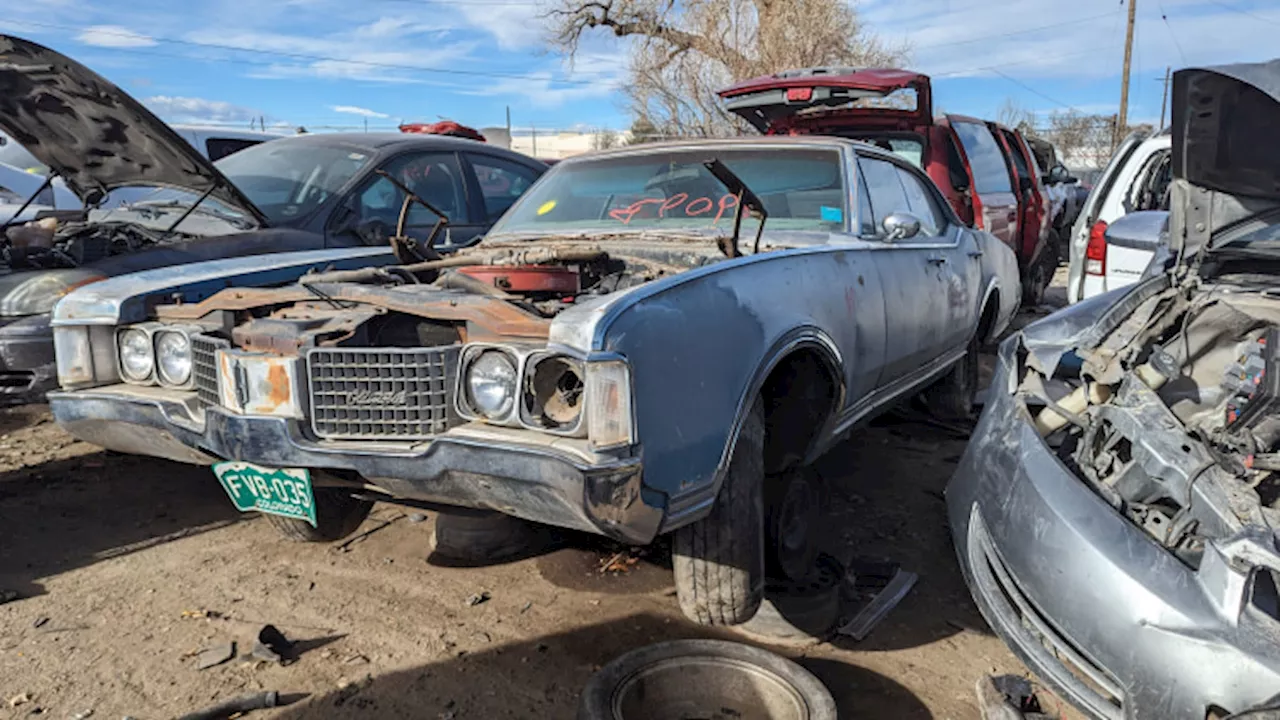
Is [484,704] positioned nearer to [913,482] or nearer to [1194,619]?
[1194,619]

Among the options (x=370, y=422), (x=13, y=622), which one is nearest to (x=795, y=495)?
(x=370, y=422)

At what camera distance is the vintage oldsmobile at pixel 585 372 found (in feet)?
7.02

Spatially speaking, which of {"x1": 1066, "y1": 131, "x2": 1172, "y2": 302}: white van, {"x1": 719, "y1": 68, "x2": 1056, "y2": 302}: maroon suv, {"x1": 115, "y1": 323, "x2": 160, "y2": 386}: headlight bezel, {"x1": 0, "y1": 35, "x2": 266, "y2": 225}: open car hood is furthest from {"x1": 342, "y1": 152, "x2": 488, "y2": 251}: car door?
{"x1": 1066, "y1": 131, "x2": 1172, "y2": 302}: white van

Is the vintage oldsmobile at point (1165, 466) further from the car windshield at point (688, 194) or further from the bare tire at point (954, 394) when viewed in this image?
the bare tire at point (954, 394)

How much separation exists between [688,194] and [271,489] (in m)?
2.07

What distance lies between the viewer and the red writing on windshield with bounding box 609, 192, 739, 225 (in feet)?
11.8

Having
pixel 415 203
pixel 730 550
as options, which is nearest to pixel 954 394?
pixel 730 550

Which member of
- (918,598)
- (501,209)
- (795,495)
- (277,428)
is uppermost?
(501,209)

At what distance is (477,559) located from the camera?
337cm

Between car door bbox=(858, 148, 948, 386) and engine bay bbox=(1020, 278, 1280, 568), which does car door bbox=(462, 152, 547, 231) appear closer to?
car door bbox=(858, 148, 948, 386)

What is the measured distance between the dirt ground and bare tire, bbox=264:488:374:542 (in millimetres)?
137

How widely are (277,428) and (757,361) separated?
134 centimetres

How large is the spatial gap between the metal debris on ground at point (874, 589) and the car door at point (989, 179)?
4647mm

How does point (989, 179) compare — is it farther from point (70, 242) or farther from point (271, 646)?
point (271, 646)
